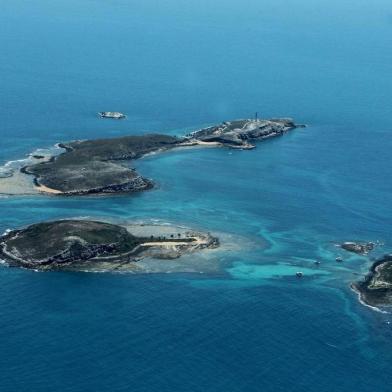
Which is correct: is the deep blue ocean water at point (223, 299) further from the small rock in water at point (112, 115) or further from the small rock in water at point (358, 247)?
the small rock in water at point (112, 115)

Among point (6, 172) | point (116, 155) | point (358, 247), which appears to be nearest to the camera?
point (358, 247)

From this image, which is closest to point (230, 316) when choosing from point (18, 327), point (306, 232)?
point (18, 327)

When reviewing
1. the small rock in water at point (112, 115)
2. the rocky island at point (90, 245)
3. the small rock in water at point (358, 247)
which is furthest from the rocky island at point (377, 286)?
the small rock in water at point (112, 115)

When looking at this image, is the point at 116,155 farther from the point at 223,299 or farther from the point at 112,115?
the point at 223,299

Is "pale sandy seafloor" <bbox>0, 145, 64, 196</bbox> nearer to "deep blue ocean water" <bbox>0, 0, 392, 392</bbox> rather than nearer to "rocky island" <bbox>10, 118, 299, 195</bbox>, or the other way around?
"rocky island" <bbox>10, 118, 299, 195</bbox>

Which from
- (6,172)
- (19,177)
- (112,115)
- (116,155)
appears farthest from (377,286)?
(112,115)

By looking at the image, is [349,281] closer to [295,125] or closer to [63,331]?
[63,331]

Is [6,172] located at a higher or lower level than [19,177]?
higher
